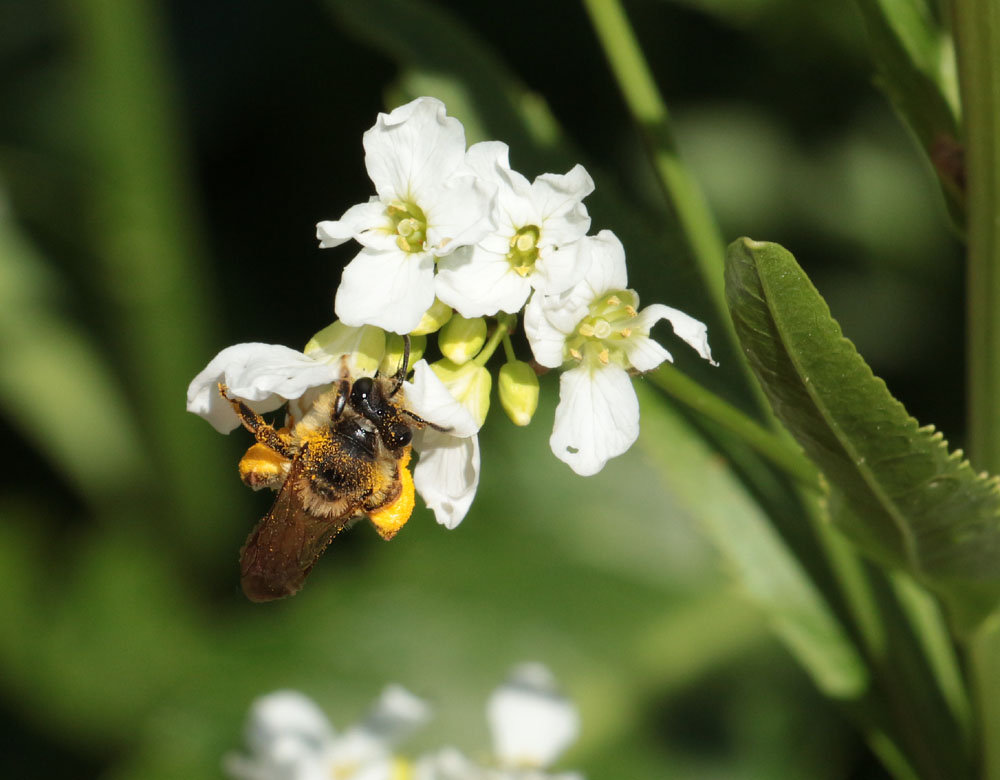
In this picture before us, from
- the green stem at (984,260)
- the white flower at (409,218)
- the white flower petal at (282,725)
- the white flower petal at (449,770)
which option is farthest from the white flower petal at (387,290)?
the white flower petal at (282,725)

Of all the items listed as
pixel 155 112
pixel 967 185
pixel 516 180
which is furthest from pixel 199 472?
pixel 967 185

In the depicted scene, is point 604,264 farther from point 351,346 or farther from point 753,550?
point 753,550

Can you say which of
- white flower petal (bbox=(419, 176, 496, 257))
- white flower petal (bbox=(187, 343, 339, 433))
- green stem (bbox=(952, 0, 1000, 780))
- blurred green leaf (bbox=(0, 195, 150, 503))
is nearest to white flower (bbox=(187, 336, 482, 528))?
white flower petal (bbox=(187, 343, 339, 433))

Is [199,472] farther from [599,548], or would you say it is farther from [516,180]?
[516,180]

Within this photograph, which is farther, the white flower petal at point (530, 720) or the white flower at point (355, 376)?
the white flower petal at point (530, 720)

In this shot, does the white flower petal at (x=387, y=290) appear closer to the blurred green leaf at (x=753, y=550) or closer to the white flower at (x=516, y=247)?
the white flower at (x=516, y=247)

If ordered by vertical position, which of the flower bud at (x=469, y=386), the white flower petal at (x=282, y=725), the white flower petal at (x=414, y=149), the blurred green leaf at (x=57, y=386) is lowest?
the white flower petal at (x=282, y=725)

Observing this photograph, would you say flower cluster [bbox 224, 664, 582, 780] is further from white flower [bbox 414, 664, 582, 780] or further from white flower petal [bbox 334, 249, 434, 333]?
white flower petal [bbox 334, 249, 434, 333]
